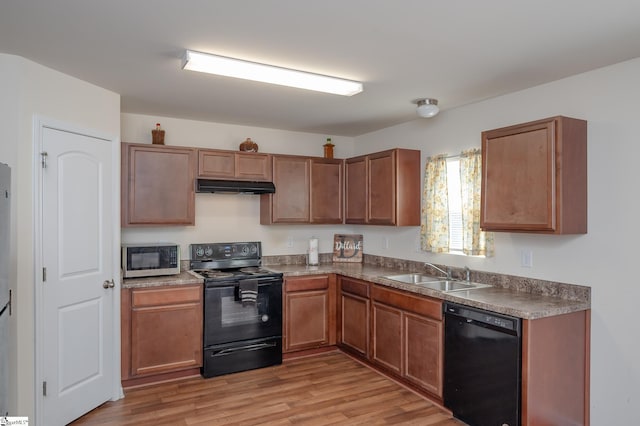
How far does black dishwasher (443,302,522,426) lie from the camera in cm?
267

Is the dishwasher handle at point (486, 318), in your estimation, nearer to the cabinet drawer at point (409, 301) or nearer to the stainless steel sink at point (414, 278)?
the cabinet drawer at point (409, 301)

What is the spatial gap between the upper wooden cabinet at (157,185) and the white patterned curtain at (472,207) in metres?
2.50

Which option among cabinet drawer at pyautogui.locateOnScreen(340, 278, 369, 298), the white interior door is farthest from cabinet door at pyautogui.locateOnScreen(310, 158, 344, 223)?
the white interior door

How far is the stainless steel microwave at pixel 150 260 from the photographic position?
→ 3.77 m

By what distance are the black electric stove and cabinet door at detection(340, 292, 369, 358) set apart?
685 millimetres

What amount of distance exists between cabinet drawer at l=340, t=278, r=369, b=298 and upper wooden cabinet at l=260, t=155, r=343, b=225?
791 millimetres

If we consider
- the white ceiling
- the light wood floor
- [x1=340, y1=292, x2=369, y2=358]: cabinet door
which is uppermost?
the white ceiling

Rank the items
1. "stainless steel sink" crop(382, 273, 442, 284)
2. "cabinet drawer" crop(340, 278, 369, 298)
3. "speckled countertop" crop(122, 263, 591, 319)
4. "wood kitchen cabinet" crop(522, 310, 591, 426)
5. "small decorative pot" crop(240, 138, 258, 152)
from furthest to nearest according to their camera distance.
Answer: "small decorative pot" crop(240, 138, 258, 152), "cabinet drawer" crop(340, 278, 369, 298), "stainless steel sink" crop(382, 273, 442, 284), "speckled countertop" crop(122, 263, 591, 319), "wood kitchen cabinet" crop(522, 310, 591, 426)

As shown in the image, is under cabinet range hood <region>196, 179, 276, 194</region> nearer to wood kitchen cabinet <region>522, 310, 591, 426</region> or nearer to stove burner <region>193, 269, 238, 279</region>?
stove burner <region>193, 269, 238, 279</region>

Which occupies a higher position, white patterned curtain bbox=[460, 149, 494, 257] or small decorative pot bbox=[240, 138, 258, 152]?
small decorative pot bbox=[240, 138, 258, 152]

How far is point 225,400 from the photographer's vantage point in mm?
3422

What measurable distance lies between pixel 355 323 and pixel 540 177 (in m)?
2.25

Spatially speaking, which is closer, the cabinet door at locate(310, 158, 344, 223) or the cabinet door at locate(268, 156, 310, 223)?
the cabinet door at locate(268, 156, 310, 223)

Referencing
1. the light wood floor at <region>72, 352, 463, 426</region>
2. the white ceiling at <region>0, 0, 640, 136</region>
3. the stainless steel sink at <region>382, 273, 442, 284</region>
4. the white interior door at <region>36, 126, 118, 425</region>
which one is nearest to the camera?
the white ceiling at <region>0, 0, 640, 136</region>
